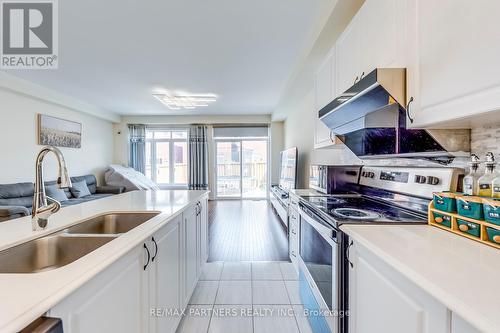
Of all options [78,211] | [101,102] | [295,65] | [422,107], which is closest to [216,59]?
[295,65]

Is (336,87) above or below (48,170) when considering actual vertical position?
above

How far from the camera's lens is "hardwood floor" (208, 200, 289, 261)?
306 cm

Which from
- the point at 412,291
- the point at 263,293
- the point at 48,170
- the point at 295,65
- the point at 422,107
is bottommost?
the point at 263,293

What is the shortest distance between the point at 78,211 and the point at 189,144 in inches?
212

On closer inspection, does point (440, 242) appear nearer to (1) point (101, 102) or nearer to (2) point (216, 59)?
(2) point (216, 59)

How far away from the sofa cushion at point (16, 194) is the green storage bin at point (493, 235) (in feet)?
16.7

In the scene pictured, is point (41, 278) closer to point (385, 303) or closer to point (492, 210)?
point (385, 303)

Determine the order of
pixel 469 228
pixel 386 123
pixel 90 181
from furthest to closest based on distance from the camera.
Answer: pixel 90 181, pixel 386 123, pixel 469 228

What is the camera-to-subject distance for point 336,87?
1.97m

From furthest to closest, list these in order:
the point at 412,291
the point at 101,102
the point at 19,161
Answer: the point at 101,102
the point at 19,161
the point at 412,291

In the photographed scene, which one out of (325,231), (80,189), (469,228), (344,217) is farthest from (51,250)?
(80,189)

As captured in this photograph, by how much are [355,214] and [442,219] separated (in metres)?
0.42

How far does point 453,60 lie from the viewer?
2.89 feet

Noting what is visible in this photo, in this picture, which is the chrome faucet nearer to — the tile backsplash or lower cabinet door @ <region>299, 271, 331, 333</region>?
lower cabinet door @ <region>299, 271, 331, 333</region>
